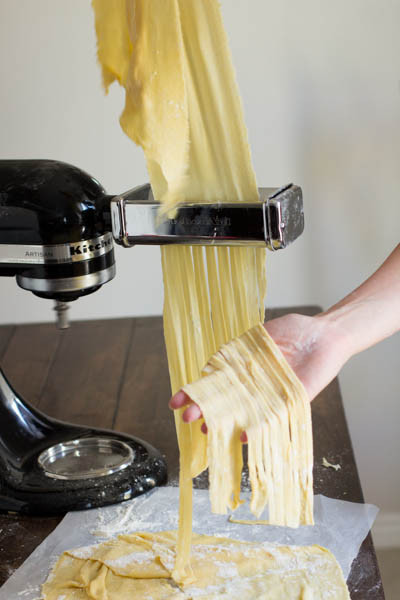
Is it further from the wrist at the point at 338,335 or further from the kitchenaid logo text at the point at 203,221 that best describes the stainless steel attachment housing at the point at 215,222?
the wrist at the point at 338,335

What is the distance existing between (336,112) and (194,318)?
1.11 metres

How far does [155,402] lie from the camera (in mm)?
1401

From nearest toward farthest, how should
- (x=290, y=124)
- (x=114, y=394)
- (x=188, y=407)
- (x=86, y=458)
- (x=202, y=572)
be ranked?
(x=188, y=407)
(x=202, y=572)
(x=86, y=458)
(x=114, y=394)
(x=290, y=124)

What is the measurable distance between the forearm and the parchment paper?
0.70 ft

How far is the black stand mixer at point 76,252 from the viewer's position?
0.88 m

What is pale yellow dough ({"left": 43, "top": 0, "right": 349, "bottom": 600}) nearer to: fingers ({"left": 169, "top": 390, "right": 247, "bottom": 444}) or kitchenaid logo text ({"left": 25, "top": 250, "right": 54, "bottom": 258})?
fingers ({"left": 169, "top": 390, "right": 247, "bottom": 444})

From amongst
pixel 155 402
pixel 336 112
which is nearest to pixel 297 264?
pixel 336 112

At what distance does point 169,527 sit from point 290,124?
1177mm

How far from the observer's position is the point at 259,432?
2.66ft

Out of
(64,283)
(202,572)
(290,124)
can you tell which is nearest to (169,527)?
(202,572)

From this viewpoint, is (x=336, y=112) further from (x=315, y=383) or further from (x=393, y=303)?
(x=315, y=383)

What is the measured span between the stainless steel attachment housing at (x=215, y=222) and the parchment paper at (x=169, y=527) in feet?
1.24

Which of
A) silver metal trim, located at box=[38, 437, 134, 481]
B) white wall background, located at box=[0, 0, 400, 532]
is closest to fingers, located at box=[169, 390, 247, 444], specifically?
silver metal trim, located at box=[38, 437, 134, 481]

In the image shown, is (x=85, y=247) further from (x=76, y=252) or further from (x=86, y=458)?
(x=86, y=458)
